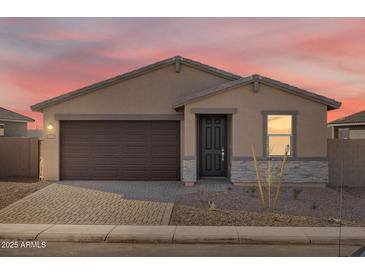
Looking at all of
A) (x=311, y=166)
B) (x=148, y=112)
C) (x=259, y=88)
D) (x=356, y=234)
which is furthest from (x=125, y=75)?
(x=356, y=234)

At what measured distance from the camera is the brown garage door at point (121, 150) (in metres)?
16.9

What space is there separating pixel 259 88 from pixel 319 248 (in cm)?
801

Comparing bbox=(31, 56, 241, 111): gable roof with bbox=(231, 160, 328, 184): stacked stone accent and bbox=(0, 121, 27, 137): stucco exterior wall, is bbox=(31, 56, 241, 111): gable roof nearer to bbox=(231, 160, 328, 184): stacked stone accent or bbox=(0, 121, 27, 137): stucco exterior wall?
bbox=(231, 160, 328, 184): stacked stone accent

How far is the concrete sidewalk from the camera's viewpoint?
8.69m

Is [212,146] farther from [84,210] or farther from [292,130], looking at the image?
[84,210]

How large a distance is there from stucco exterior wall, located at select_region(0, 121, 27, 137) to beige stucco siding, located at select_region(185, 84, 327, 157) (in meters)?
19.3

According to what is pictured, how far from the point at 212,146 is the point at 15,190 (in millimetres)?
7373

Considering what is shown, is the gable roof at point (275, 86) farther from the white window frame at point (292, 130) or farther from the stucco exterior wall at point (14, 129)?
the stucco exterior wall at point (14, 129)

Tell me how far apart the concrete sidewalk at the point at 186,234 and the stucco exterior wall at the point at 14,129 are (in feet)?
72.6

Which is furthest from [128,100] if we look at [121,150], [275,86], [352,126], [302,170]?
[352,126]

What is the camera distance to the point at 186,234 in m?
8.91

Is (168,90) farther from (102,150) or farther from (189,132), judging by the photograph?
(102,150)

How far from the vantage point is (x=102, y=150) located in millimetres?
17078

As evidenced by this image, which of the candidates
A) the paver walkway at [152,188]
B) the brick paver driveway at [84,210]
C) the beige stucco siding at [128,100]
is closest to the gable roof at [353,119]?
the beige stucco siding at [128,100]
